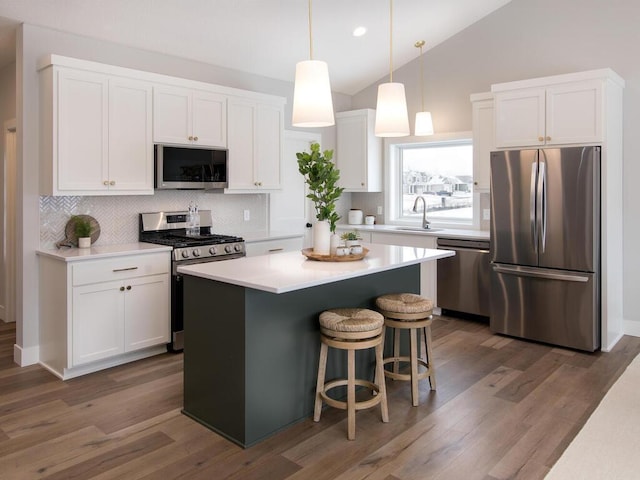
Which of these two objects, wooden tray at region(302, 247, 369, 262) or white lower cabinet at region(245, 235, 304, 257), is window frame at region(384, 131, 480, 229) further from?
wooden tray at region(302, 247, 369, 262)

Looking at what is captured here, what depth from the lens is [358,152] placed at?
6254 millimetres

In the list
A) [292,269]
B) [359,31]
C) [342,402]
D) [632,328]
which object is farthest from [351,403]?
[359,31]

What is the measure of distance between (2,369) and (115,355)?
2.78ft

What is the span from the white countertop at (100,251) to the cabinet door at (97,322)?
8.6 inches

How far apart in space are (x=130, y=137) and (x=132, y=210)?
695 mm

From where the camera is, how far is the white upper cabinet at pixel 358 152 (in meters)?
6.18

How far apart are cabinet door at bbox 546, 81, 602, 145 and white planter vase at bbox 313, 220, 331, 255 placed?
7.52 ft

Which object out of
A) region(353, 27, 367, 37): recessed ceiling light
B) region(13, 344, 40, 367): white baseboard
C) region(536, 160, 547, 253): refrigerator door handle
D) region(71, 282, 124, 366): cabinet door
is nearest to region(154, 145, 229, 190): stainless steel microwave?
region(71, 282, 124, 366): cabinet door

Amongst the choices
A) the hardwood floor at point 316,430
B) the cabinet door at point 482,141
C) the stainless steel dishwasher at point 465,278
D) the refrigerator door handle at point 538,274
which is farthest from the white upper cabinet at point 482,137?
the hardwood floor at point 316,430

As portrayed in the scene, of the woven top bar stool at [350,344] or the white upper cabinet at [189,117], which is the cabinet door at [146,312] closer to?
the white upper cabinet at [189,117]

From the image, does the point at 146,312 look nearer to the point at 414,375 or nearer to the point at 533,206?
the point at 414,375

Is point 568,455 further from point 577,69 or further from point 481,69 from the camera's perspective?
point 481,69

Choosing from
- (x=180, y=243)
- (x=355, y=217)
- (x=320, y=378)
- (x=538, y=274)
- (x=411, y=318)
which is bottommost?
(x=320, y=378)

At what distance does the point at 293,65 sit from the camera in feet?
18.2
